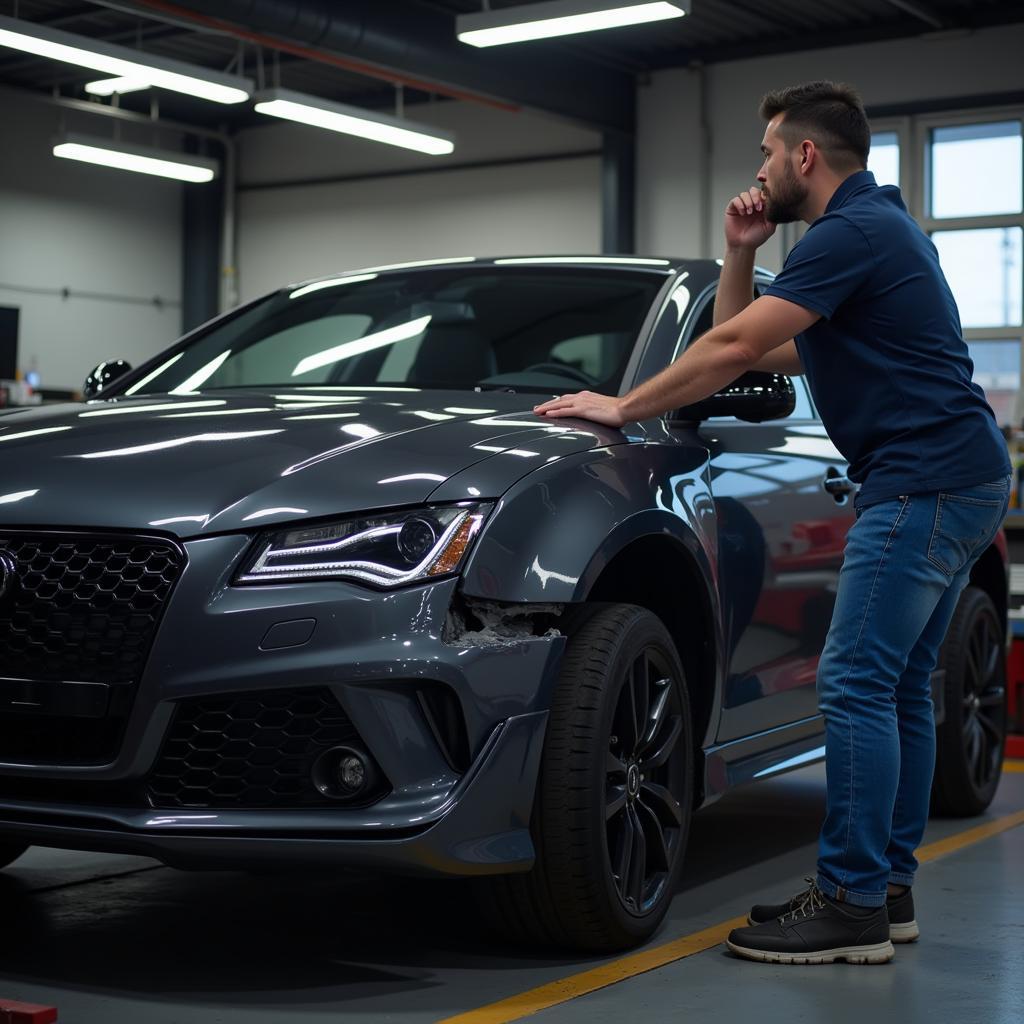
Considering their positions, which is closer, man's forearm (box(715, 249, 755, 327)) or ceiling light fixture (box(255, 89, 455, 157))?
man's forearm (box(715, 249, 755, 327))

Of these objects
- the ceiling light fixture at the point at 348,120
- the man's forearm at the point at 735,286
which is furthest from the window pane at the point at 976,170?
the man's forearm at the point at 735,286

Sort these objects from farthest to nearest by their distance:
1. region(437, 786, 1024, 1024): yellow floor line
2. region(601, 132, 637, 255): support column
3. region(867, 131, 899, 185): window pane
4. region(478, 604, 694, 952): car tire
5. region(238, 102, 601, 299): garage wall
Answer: region(238, 102, 601, 299): garage wall → region(601, 132, 637, 255): support column → region(867, 131, 899, 185): window pane → region(478, 604, 694, 952): car tire → region(437, 786, 1024, 1024): yellow floor line

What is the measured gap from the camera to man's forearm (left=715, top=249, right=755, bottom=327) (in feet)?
12.5

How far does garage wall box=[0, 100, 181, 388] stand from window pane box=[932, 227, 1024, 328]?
975 cm

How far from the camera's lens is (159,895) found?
13.1 feet

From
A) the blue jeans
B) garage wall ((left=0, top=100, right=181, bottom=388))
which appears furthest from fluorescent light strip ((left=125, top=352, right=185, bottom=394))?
garage wall ((left=0, top=100, right=181, bottom=388))

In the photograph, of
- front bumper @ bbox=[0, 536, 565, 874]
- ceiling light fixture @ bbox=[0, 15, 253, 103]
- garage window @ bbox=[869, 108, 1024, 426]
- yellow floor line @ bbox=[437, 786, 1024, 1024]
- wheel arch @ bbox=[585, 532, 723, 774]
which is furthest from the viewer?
garage window @ bbox=[869, 108, 1024, 426]

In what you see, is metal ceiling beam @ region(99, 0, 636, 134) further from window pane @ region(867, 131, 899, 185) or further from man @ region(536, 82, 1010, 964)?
man @ region(536, 82, 1010, 964)

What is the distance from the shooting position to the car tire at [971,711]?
207 inches

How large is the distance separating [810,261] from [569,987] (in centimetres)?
144

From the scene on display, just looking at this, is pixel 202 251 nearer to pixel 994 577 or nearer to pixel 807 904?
pixel 994 577

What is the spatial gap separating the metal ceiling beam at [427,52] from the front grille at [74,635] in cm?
944

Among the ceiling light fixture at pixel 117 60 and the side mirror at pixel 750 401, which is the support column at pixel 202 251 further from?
the side mirror at pixel 750 401

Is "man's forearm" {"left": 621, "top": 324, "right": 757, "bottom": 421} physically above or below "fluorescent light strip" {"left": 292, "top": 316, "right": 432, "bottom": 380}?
below
